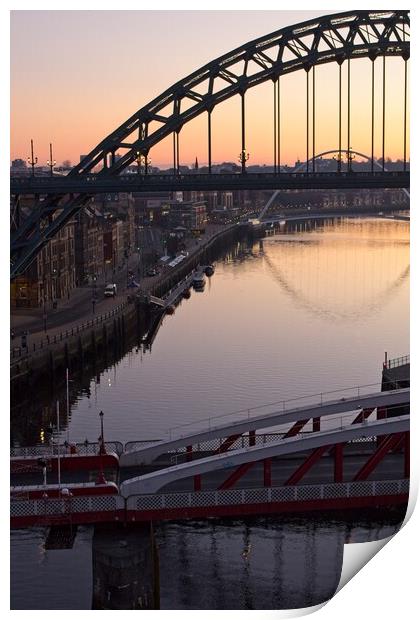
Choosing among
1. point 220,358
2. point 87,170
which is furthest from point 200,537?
point 220,358

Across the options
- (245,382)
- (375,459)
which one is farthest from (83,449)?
(245,382)

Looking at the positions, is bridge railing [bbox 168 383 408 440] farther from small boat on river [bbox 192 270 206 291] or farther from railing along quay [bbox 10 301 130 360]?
small boat on river [bbox 192 270 206 291]

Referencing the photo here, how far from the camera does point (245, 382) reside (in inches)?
1399

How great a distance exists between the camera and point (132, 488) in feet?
60.7

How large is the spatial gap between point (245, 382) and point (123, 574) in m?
19.2

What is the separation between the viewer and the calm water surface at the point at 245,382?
18.5 metres

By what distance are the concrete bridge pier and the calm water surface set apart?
2.59ft

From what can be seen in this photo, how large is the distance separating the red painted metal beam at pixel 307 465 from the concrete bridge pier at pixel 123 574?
274cm

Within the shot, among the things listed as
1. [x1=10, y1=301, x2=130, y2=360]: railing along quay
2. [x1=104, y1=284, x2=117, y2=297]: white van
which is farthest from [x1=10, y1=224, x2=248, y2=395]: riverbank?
[x1=104, y1=284, x2=117, y2=297]: white van

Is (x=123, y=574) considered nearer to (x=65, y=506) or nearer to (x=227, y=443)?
(x=65, y=506)

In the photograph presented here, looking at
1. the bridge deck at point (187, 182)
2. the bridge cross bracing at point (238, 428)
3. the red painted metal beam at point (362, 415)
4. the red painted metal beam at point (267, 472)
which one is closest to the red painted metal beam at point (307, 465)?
the red painted metal beam at point (267, 472)

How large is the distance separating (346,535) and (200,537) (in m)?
2.31

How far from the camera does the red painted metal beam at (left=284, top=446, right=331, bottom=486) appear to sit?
18969 mm

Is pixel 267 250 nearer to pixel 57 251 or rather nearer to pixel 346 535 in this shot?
Answer: pixel 57 251
